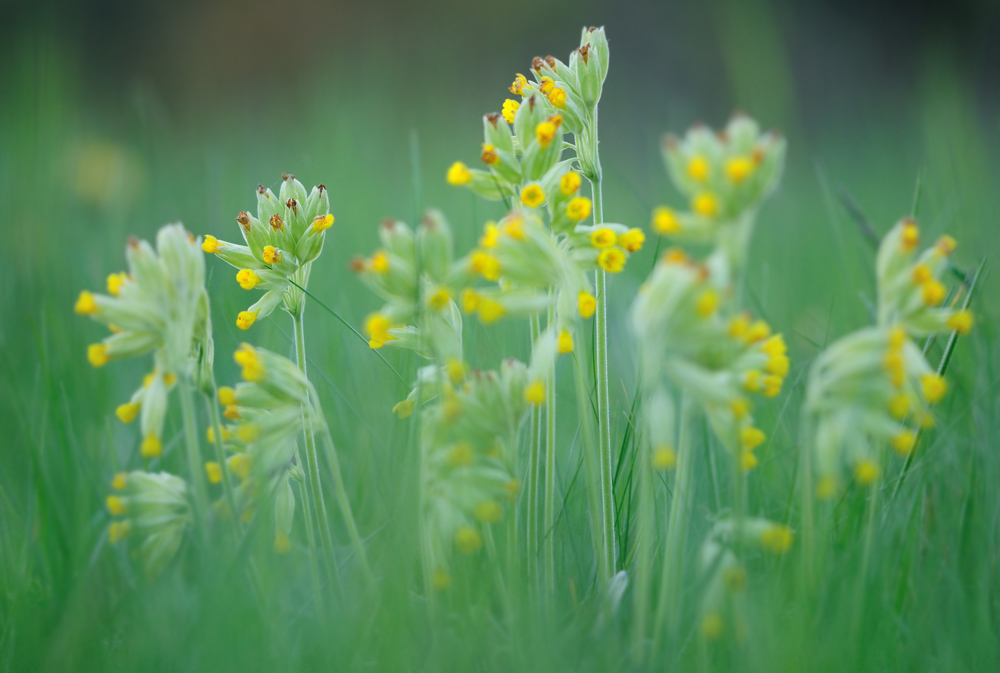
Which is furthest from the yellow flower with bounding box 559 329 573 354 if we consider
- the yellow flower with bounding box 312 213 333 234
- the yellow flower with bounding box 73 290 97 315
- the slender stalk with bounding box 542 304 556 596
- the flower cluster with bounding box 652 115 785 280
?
the yellow flower with bounding box 73 290 97 315

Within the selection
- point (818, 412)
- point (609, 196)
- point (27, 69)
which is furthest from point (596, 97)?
point (609, 196)

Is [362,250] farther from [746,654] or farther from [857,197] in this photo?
[857,197]

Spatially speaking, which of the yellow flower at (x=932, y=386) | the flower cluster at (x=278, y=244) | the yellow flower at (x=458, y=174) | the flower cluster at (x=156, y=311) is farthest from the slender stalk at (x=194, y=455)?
the yellow flower at (x=932, y=386)

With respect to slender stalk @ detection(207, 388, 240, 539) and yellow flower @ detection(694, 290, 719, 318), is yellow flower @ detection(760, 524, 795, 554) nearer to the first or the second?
yellow flower @ detection(694, 290, 719, 318)

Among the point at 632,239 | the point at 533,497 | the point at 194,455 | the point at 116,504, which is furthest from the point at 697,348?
the point at 116,504

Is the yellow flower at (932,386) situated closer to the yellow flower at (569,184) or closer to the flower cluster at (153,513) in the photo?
the yellow flower at (569,184)
